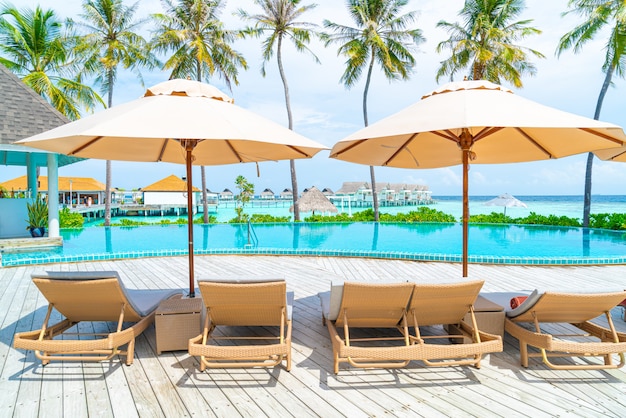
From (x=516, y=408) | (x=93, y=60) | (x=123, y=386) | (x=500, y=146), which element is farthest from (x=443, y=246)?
(x=93, y=60)

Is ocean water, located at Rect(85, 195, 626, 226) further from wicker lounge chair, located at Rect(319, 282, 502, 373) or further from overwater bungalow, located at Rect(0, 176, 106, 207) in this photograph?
wicker lounge chair, located at Rect(319, 282, 502, 373)

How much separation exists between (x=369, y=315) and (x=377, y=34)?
1829cm

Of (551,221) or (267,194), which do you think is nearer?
(551,221)

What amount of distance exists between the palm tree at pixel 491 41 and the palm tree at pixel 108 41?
1523cm

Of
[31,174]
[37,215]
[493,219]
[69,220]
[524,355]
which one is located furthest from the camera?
[493,219]

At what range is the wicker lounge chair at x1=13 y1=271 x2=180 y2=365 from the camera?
9.33 feet

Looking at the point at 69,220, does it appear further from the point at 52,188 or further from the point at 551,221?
the point at 551,221

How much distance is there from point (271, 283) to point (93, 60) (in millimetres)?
20094

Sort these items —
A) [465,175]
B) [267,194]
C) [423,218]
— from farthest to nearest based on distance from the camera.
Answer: [267,194] → [423,218] → [465,175]

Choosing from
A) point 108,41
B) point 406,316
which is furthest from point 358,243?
point 108,41

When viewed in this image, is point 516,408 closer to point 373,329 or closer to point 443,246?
point 373,329

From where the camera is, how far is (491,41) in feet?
58.9

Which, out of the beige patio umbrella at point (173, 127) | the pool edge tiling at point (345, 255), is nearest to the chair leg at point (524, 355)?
the beige patio umbrella at point (173, 127)

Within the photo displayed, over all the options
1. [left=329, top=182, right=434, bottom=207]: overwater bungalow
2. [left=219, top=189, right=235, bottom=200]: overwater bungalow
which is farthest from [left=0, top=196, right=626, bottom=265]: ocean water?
[left=219, top=189, right=235, bottom=200]: overwater bungalow
